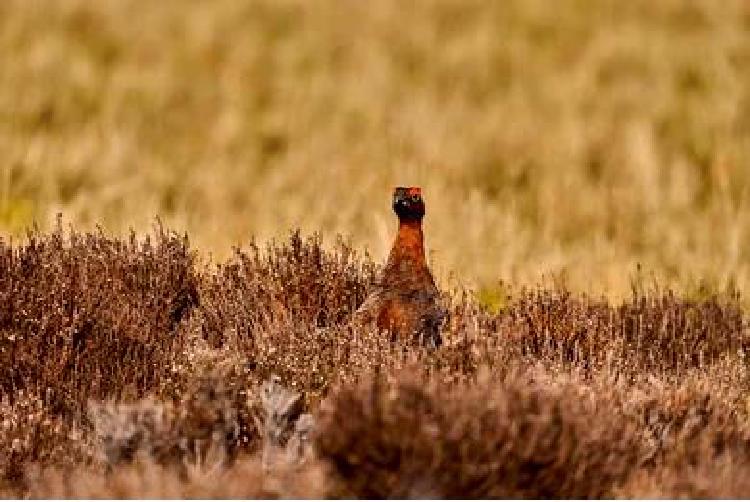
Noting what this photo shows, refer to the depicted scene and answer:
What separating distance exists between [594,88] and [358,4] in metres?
3.51

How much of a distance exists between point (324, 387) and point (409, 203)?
91 centimetres

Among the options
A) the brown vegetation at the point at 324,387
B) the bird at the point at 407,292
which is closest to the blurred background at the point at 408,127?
the brown vegetation at the point at 324,387

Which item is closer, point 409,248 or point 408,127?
point 409,248

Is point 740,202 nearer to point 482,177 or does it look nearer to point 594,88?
point 482,177

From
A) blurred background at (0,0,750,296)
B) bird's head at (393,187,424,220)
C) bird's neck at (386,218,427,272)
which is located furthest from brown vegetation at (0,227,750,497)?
blurred background at (0,0,750,296)

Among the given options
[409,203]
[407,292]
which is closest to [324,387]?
[407,292]

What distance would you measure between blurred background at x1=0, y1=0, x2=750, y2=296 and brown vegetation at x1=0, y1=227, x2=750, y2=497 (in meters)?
1.46

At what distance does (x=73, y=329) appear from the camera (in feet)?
21.9

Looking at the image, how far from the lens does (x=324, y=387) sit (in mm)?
6312

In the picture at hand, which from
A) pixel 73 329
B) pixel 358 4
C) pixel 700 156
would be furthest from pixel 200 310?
pixel 358 4

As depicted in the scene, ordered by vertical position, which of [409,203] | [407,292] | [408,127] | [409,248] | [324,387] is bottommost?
[324,387]

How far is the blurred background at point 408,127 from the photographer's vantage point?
10898mm

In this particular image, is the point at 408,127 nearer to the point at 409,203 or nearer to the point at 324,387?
the point at 409,203

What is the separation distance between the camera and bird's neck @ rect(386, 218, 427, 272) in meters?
6.95
